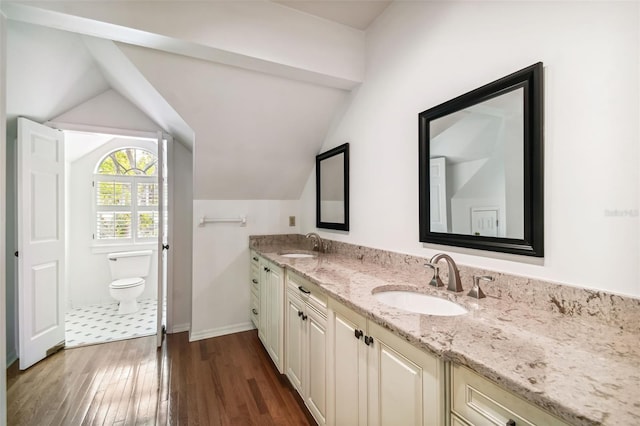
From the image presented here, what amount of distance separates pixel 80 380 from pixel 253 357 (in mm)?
1232

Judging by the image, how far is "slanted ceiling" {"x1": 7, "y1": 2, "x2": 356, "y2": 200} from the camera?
1.89 m

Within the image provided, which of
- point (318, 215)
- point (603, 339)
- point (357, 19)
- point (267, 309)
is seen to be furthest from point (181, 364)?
point (357, 19)

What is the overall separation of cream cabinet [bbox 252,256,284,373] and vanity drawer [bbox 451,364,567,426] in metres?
1.39

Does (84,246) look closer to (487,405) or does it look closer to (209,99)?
(209,99)

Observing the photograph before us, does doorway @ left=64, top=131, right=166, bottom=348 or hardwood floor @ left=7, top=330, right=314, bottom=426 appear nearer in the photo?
hardwood floor @ left=7, top=330, right=314, bottom=426

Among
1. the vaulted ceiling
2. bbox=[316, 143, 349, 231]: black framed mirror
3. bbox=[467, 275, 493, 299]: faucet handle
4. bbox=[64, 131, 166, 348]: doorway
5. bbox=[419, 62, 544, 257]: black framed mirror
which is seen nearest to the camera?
bbox=[419, 62, 544, 257]: black framed mirror

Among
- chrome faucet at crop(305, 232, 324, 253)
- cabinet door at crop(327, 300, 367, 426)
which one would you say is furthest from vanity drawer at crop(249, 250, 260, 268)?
cabinet door at crop(327, 300, 367, 426)

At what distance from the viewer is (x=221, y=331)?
9.52 feet

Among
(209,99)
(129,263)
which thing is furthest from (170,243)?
(209,99)

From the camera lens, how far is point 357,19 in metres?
2.01

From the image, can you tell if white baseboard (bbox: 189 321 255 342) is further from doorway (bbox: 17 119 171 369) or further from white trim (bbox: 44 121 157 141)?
white trim (bbox: 44 121 157 141)

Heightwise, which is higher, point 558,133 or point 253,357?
point 558,133

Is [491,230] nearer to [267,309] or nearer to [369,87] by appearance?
[369,87]

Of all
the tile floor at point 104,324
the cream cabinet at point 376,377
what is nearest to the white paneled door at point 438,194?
the cream cabinet at point 376,377
